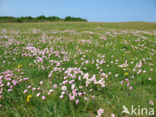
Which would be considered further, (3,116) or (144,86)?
(144,86)

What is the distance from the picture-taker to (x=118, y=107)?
2223 mm

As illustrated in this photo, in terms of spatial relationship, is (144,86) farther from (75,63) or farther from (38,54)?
(38,54)

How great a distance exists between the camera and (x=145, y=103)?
7.36 feet

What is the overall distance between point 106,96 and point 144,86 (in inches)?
43.7

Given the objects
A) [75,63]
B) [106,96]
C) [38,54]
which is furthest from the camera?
[38,54]

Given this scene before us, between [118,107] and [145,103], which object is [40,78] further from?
[145,103]

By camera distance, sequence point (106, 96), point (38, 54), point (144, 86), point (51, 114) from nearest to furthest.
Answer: point (51, 114) < point (106, 96) < point (144, 86) < point (38, 54)

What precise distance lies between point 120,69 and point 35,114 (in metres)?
2.78

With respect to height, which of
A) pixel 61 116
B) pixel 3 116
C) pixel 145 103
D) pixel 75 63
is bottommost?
pixel 3 116

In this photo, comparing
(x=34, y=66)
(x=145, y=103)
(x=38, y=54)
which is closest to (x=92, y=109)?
(x=145, y=103)

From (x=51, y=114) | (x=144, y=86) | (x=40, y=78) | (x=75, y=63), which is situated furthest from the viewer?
(x=75, y=63)

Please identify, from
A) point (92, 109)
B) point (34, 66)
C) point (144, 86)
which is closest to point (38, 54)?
point (34, 66)

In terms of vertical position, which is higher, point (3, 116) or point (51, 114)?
point (51, 114)

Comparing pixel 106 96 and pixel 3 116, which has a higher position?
pixel 106 96
